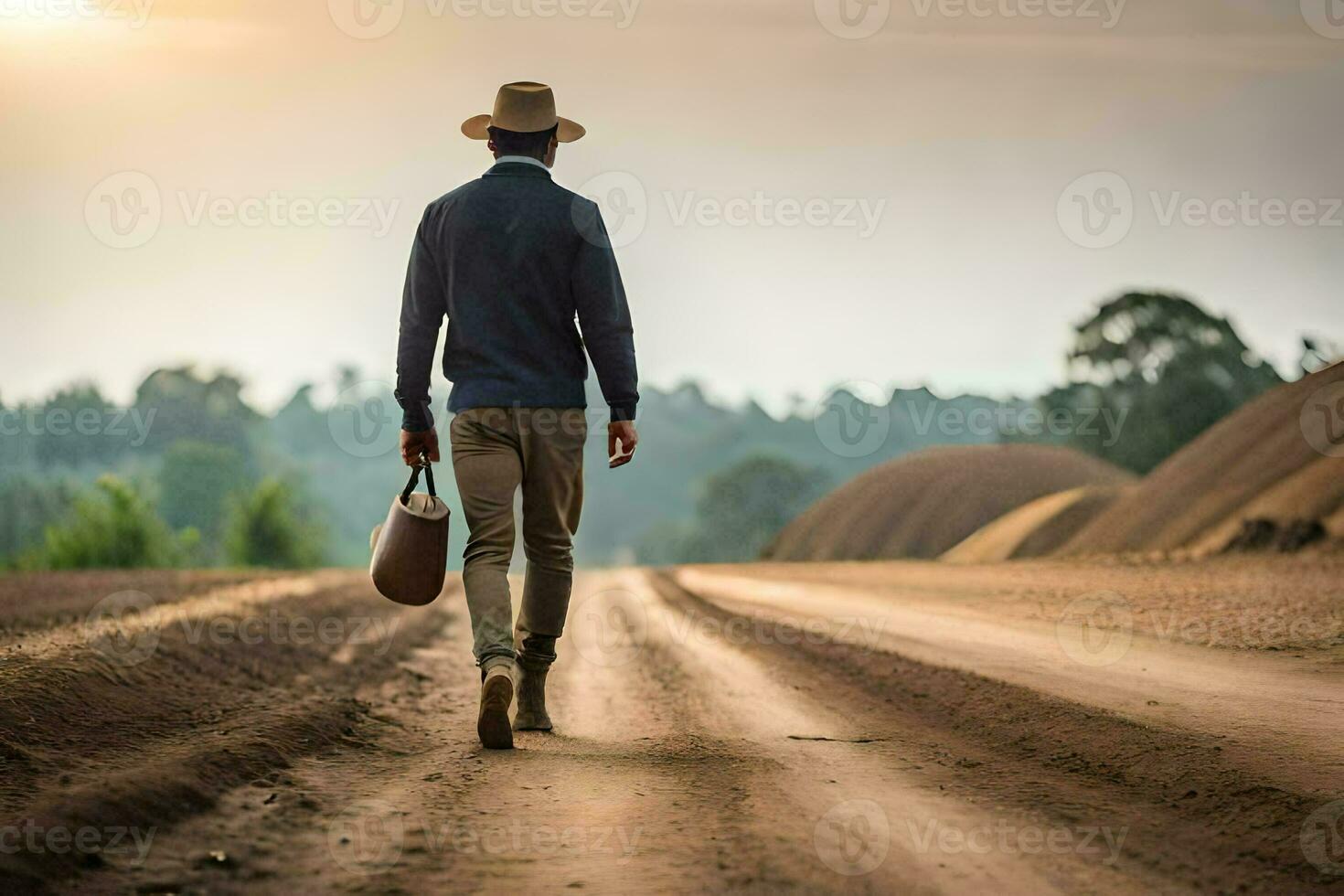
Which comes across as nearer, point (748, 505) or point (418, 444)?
point (418, 444)

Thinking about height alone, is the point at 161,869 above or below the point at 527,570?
below

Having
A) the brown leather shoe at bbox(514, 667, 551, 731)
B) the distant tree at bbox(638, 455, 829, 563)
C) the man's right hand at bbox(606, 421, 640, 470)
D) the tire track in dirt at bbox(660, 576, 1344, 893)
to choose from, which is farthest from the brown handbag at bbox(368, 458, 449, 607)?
the distant tree at bbox(638, 455, 829, 563)

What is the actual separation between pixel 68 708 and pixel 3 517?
8312 cm

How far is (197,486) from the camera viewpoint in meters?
96.2

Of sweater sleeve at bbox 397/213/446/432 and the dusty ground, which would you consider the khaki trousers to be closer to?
sweater sleeve at bbox 397/213/446/432

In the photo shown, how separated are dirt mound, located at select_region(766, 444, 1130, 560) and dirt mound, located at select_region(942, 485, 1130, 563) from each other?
20.9ft

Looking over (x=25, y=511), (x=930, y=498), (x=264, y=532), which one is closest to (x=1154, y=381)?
(x=930, y=498)

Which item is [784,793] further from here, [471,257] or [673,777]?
[471,257]

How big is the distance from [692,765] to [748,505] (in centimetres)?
8818

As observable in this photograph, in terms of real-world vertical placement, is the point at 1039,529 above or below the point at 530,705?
below

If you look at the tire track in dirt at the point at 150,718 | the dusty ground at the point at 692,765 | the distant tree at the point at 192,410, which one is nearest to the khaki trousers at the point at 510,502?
the dusty ground at the point at 692,765

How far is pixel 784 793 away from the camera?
347cm

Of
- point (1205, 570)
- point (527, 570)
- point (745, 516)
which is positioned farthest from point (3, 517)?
point (527, 570)

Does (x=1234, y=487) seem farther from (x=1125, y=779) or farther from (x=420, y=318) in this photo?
(x=420, y=318)
